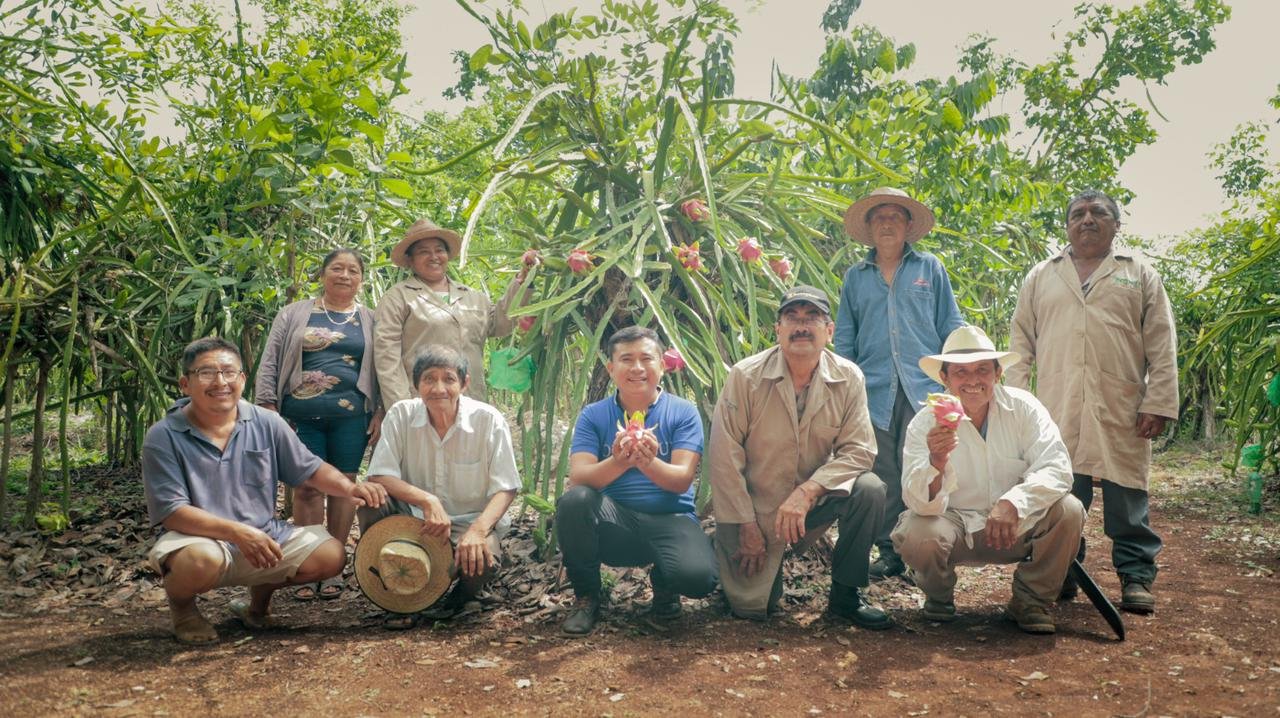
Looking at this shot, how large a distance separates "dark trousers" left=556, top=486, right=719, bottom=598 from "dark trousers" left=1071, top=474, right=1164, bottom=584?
1.28 m

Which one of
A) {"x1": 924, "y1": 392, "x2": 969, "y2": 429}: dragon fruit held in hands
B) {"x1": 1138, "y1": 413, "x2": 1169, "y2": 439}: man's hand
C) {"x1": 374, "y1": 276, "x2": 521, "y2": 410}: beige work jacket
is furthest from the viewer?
{"x1": 374, "y1": 276, "x2": 521, "y2": 410}: beige work jacket

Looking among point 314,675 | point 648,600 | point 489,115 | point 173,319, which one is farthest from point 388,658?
point 489,115

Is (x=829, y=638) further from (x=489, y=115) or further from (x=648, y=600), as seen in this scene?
(x=489, y=115)

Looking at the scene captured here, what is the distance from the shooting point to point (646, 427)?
9.25 feet

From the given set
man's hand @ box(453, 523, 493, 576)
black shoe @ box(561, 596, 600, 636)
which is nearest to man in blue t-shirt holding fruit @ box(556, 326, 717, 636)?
black shoe @ box(561, 596, 600, 636)

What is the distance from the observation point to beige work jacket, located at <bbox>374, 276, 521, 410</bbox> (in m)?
3.23

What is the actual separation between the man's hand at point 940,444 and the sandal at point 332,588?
2.14 meters

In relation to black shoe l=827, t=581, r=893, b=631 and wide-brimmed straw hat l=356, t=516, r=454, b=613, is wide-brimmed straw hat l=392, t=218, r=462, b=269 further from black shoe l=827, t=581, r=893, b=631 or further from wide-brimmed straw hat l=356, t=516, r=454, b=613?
black shoe l=827, t=581, r=893, b=631

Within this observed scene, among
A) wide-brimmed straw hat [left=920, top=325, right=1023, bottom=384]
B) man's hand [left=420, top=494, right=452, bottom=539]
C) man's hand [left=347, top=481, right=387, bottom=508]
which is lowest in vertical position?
man's hand [left=420, top=494, right=452, bottom=539]

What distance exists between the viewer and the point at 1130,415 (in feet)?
9.64

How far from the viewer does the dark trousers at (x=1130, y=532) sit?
2846mm

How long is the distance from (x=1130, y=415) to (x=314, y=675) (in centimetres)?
265

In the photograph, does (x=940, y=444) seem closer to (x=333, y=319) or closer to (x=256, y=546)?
(x=256, y=546)

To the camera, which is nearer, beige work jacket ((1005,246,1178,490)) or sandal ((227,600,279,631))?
sandal ((227,600,279,631))
